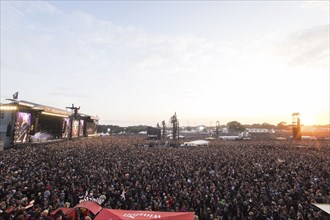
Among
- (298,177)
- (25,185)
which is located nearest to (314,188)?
(298,177)

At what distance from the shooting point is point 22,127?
3581 cm

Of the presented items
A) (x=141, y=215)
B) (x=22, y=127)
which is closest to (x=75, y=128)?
(x=22, y=127)

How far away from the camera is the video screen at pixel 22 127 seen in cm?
3438

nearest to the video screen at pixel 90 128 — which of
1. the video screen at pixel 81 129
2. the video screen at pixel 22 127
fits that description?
the video screen at pixel 81 129

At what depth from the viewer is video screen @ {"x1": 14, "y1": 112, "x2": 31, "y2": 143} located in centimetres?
3438

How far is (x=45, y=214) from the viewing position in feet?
26.4

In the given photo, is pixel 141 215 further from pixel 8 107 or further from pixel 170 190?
pixel 8 107

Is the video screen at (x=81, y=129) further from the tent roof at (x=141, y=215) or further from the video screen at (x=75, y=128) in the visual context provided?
the tent roof at (x=141, y=215)

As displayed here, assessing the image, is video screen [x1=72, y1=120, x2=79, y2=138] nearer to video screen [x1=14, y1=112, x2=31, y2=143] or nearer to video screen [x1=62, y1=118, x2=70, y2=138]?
video screen [x1=62, y1=118, x2=70, y2=138]

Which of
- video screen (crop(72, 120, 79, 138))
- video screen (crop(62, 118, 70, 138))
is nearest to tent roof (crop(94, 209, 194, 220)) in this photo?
video screen (crop(62, 118, 70, 138))

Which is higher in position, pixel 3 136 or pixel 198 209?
pixel 3 136

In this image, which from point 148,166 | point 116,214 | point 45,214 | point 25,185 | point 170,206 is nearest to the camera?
point 116,214

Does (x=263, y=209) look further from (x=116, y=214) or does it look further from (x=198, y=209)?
(x=116, y=214)

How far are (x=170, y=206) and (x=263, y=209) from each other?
4.54 meters
